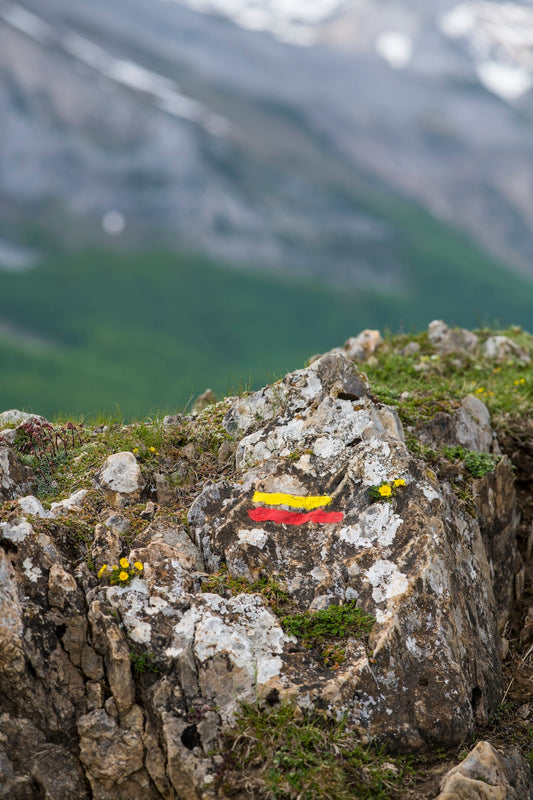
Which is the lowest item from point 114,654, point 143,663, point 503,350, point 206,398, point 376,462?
point 143,663

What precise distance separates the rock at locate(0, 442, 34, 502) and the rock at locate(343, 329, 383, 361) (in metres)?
7.78

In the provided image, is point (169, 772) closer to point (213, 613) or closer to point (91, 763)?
point (91, 763)

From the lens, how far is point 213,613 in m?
6.00

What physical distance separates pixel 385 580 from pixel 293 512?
1214mm

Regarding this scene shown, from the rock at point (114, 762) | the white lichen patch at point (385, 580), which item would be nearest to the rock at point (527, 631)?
the white lichen patch at point (385, 580)

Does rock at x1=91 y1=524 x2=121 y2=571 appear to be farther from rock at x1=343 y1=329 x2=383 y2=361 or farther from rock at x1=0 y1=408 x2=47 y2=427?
rock at x1=343 y1=329 x2=383 y2=361

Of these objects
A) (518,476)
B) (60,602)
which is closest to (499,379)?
(518,476)

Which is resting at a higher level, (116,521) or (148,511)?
(148,511)

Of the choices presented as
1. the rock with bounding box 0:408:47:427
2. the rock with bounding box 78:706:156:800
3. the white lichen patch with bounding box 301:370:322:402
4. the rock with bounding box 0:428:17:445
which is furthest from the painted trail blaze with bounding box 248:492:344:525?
the rock with bounding box 0:408:47:427

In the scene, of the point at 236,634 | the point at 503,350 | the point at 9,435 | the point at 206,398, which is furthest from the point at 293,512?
the point at 503,350

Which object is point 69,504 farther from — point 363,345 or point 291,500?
point 363,345

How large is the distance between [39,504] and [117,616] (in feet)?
5.34

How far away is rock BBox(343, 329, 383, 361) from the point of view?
1372 centimetres

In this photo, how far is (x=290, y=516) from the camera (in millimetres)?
6863
